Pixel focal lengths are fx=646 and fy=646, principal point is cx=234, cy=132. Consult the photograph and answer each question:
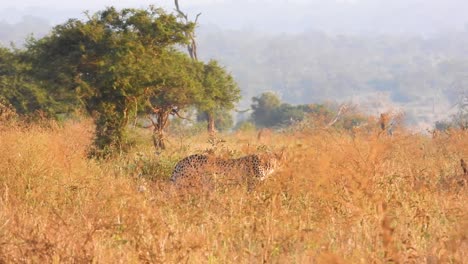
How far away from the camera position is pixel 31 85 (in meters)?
27.8

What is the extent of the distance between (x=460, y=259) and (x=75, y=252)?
8.34ft

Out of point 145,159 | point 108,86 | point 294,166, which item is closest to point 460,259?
point 294,166

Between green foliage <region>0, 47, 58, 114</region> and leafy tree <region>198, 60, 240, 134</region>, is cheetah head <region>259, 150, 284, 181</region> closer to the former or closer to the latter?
leafy tree <region>198, 60, 240, 134</region>

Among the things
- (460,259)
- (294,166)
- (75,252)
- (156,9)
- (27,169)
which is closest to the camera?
(460,259)

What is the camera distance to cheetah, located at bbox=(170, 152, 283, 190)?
348 inches

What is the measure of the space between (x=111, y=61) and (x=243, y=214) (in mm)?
9378

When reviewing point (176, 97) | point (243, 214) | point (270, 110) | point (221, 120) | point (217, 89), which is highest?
point (217, 89)

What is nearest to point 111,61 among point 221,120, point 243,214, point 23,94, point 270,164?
point 270,164

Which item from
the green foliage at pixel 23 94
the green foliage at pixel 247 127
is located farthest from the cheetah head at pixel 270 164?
the green foliage at pixel 247 127

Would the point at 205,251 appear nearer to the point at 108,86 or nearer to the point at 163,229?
the point at 163,229

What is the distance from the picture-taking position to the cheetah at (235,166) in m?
8.83

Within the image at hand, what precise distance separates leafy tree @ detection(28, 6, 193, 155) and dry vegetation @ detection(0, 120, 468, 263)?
3.94 m

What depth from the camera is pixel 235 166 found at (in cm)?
892

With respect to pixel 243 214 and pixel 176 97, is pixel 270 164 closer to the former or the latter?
pixel 243 214
